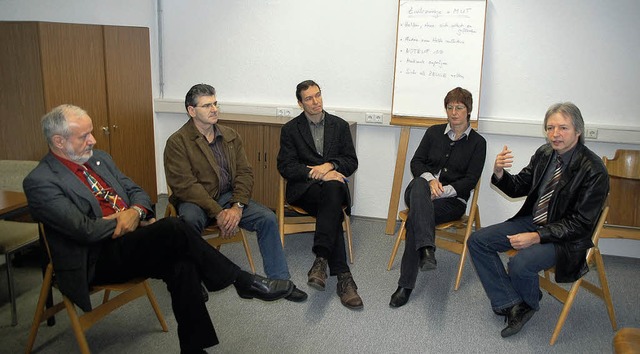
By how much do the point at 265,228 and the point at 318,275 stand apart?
0.44 m

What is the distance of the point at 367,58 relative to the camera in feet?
14.4

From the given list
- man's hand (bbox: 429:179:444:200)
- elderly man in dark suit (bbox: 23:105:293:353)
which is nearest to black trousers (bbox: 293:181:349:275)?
man's hand (bbox: 429:179:444:200)

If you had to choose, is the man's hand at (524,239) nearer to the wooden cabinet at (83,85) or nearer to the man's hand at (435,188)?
the man's hand at (435,188)

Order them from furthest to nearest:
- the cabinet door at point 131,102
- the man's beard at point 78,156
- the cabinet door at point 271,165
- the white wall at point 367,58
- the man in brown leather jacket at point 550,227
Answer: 1. the cabinet door at point 271,165
2. the cabinet door at point 131,102
3. the white wall at point 367,58
4. the man in brown leather jacket at point 550,227
5. the man's beard at point 78,156

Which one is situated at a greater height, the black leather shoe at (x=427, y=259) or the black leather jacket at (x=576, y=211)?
the black leather jacket at (x=576, y=211)

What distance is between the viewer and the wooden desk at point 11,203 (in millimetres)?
2438

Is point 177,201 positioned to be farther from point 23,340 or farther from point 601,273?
point 601,273

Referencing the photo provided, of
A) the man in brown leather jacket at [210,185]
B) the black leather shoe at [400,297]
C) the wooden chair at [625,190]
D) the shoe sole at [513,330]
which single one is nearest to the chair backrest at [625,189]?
the wooden chair at [625,190]

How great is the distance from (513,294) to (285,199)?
1.67 m

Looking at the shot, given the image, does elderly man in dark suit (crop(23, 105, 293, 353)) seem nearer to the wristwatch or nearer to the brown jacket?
the wristwatch

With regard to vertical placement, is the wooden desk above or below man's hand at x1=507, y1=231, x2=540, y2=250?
above

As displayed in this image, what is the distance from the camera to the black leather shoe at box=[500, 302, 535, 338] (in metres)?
2.79

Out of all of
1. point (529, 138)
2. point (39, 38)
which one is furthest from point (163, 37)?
point (529, 138)

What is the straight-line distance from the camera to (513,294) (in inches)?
112
